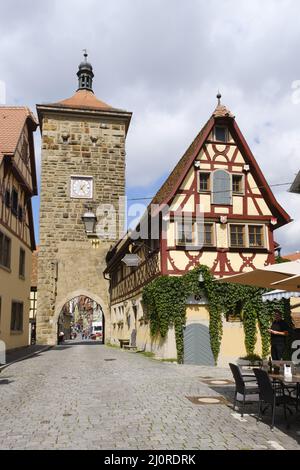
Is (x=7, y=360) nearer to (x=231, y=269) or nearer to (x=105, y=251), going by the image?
(x=231, y=269)

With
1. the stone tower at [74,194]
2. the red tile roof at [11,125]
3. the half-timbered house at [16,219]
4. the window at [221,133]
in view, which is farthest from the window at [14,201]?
the stone tower at [74,194]

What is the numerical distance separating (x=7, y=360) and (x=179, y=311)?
6.59 m

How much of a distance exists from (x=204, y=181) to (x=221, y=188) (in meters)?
0.74

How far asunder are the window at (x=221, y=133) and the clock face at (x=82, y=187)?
1618cm

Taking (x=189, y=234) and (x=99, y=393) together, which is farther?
(x=189, y=234)

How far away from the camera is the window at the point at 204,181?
19.7 meters

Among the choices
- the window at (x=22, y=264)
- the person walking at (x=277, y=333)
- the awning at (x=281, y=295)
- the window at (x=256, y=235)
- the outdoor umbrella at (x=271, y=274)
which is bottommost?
the person walking at (x=277, y=333)

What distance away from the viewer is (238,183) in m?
20.4

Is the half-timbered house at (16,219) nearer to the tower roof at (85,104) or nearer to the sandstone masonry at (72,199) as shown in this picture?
the sandstone masonry at (72,199)

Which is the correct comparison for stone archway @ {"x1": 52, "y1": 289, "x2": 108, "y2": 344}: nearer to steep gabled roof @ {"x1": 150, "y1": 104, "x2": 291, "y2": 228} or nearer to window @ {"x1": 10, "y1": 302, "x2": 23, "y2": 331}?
window @ {"x1": 10, "y1": 302, "x2": 23, "y2": 331}

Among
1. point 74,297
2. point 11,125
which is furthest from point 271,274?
point 74,297

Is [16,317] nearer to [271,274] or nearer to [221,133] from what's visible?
[221,133]

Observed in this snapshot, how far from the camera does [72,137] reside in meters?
35.2

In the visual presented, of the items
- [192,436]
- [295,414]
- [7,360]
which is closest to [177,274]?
[7,360]
